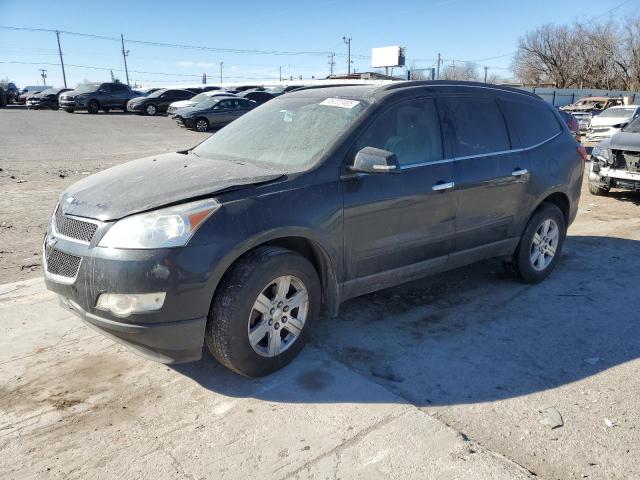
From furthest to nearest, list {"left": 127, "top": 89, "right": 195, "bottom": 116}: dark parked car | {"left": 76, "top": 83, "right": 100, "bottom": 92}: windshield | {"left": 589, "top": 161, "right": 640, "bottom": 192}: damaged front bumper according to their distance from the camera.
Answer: {"left": 76, "top": 83, "right": 100, "bottom": 92}: windshield, {"left": 127, "top": 89, "right": 195, "bottom": 116}: dark parked car, {"left": 589, "top": 161, "right": 640, "bottom": 192}: damaged front bumper

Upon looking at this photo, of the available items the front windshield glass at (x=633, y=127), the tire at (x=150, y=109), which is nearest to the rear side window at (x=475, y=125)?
the front windshield glass at (x=633, y=127)

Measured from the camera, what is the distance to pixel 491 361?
372 cm

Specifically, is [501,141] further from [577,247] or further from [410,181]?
[577,247]

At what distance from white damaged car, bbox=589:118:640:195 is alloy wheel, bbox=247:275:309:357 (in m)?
7.72

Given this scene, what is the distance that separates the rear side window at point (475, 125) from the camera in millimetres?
4418

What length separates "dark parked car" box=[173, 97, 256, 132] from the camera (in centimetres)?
2323

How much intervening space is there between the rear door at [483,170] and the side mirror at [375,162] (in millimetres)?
971

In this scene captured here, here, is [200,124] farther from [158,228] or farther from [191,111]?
[158,228]

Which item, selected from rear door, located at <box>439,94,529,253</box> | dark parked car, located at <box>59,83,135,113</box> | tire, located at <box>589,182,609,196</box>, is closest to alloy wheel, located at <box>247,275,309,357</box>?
rear door, located at <box>439,94,529,253</box>

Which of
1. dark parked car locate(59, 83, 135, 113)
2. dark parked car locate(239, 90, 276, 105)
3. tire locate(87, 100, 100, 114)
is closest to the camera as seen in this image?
dark parked car locate(239, 90, 276, 105)

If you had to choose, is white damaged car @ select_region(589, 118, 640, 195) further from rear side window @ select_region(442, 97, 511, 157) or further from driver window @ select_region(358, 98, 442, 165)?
driver window @ select_region(358, 98, 442, 165)

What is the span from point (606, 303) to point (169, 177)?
151 inches

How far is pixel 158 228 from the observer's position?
3023 mm

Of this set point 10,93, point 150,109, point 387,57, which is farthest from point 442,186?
point 387,57
